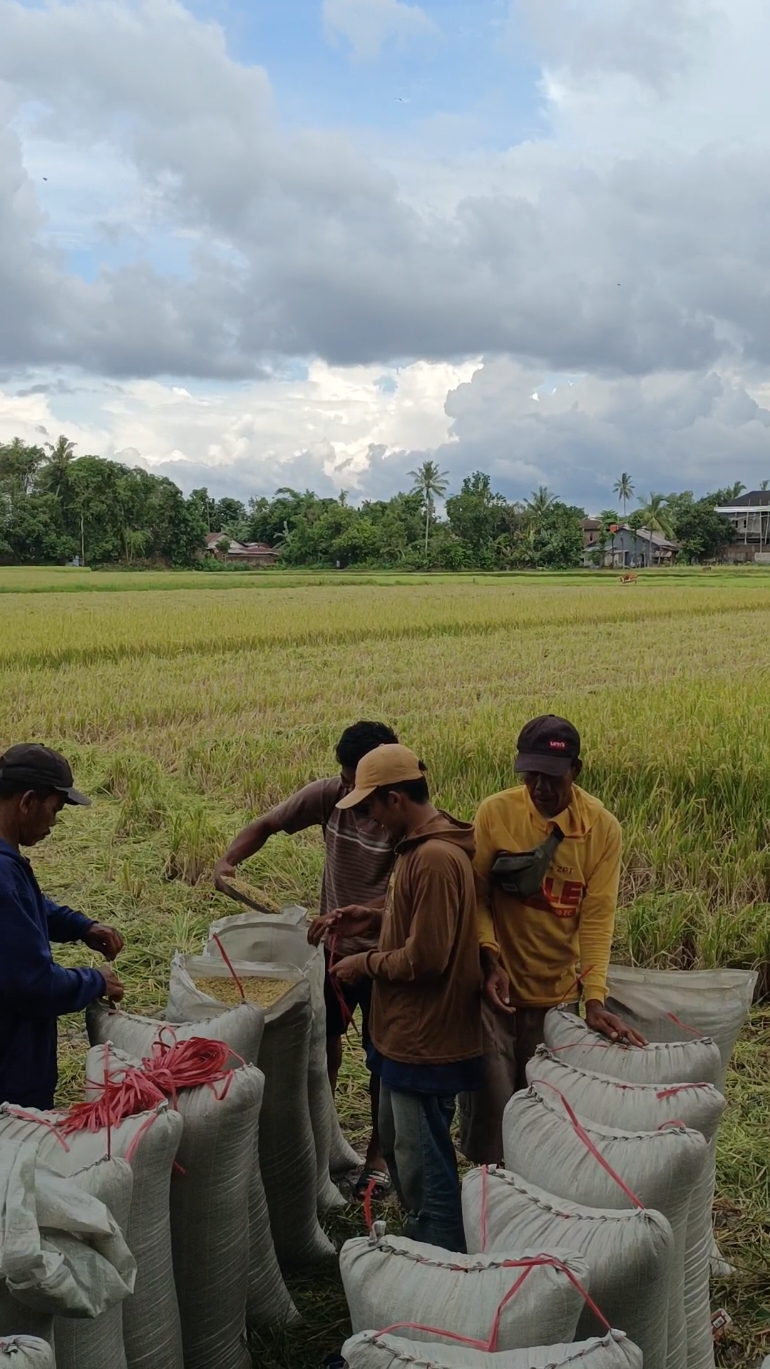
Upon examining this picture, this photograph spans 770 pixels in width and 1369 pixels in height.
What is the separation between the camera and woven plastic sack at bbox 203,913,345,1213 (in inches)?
122

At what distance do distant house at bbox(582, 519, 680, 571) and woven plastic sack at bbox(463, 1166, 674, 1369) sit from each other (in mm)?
70601

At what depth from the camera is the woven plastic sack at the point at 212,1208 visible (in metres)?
2.20

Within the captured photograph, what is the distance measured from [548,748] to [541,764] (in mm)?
47

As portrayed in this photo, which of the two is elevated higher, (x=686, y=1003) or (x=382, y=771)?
(x=382, y=771)

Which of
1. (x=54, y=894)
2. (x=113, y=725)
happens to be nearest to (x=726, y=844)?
(x=54, y=894)

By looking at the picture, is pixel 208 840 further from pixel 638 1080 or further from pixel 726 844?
pixel 638 1080

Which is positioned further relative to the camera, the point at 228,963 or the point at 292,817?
the point at 292,817

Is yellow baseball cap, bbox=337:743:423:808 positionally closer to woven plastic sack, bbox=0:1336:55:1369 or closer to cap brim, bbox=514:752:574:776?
cap brim, bbox=514:752:574:776

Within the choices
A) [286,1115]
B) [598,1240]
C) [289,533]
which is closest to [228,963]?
[286,1115]

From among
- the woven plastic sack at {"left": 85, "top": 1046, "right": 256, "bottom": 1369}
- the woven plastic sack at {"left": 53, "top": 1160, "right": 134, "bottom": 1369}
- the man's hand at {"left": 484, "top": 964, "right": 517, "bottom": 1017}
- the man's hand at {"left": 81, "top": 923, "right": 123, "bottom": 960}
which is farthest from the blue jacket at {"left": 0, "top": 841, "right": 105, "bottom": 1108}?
the man's hand at {"left": 484, "top": 964, "right": 517, "bottom": 1017}

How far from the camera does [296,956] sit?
126 inches

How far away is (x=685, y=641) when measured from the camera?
60.5 ft

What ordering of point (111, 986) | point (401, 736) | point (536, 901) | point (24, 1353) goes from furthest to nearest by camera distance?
point (401, 736) < point (536, 901) < point (111, 986) < point (24, 1353)

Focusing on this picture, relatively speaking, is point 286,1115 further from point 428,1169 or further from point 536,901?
point 536,901
